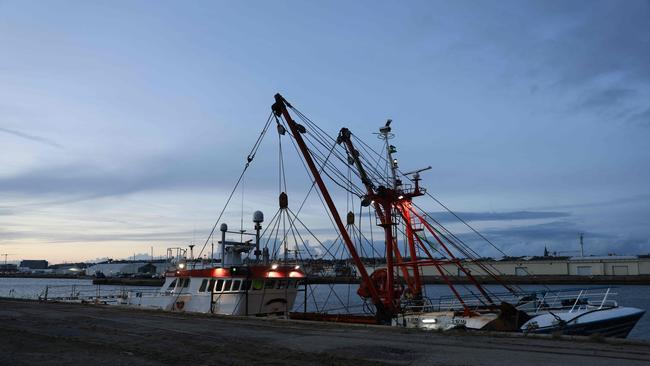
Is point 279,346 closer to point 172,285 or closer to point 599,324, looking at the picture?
point 599,324

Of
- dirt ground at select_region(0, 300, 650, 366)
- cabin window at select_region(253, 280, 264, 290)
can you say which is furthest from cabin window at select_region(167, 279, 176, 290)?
dirt ground at select_region(0, 300, 650, 366)

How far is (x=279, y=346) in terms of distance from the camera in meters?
14.3

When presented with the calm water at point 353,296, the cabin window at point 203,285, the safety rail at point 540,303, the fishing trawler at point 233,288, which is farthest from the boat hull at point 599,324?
the cabin window at point 203,285

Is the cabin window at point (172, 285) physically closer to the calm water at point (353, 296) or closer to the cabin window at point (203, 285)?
the cabin window at point (203, 285)

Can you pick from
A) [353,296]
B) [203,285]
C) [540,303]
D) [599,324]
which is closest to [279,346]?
[599,324]

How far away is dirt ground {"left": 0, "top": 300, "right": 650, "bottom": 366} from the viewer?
11984mm

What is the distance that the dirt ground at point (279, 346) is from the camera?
39.3 feet

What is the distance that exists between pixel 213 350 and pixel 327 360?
3.41 metres

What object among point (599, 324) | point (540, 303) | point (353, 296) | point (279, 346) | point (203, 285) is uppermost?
point (203, 285)

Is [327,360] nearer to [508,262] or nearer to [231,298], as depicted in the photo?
[231,298]

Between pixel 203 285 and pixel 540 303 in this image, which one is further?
pixel 203 285

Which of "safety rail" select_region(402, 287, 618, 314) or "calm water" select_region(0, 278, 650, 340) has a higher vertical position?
"safety rail" select_region(402, 287, 618, 314)

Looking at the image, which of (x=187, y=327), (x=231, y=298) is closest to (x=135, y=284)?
(x=231, y=298)

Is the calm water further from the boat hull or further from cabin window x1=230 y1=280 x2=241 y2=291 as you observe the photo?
the boat hull
